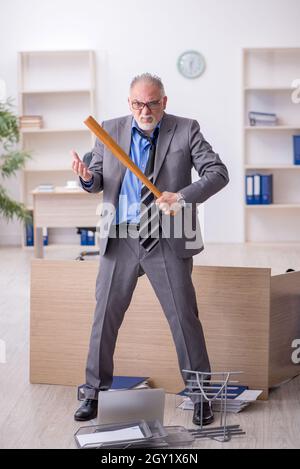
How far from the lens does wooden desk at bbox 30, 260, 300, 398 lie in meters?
3.72

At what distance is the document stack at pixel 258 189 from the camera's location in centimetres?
817

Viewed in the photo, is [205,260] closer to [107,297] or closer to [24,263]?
[24,263]

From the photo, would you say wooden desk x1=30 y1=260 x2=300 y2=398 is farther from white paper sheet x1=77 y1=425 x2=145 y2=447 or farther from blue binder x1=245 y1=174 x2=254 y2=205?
blue binder x1=245 y1=174 x2=254 y2=205

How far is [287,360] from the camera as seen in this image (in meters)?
3.97

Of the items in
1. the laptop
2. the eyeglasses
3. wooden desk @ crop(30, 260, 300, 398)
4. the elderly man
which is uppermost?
the eyeglasses

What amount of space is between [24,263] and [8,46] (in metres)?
2.35

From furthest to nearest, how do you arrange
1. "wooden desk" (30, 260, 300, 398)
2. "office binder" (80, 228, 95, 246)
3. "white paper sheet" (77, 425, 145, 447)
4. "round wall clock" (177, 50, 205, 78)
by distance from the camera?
"office binder" (80, 228, 95, 246) → "round wall clock" (177, 50, 205, 78) → "wooden desk" (30, 260, 300, 398) → "white paper sheet" (77, 425, 145, 447)

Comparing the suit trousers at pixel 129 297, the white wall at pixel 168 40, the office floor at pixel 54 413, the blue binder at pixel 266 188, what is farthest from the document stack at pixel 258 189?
the suit trousers at pixel 129 297

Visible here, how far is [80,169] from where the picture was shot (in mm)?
3250

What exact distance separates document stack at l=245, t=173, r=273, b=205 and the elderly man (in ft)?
15.8

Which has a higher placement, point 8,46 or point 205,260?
point 8,46

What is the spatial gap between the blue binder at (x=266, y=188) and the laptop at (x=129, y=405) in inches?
202

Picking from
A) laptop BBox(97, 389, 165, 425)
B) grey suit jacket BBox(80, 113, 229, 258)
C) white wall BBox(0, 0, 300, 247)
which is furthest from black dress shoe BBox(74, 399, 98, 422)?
white wall BBox(0, 0, 300, 247)
